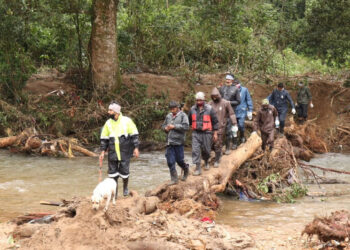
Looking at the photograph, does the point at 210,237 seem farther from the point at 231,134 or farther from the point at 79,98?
the point at 79,98

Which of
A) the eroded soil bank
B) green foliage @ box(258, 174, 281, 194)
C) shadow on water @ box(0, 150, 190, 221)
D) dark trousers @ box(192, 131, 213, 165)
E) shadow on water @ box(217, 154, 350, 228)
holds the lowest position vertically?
shadow on water @ box(217, 154, 350, 228)

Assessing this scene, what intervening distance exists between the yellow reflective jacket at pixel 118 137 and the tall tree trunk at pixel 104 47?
1015 centimetres

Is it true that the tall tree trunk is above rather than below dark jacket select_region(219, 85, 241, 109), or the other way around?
→ above

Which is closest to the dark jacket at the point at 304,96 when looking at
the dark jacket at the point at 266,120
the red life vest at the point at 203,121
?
the dark jacket at the point at 266,120

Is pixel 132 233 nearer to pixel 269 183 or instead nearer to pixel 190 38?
pixel 269 183

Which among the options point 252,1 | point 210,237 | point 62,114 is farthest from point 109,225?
point 252,1

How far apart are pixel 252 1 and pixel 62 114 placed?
11571 millimetres

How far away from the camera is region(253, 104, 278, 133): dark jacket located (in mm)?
13242

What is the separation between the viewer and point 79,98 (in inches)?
751

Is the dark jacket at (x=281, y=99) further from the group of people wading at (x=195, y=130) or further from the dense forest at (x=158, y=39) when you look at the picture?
the dense forest at (x=158, y=39)

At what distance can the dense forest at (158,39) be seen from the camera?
61.2 feet

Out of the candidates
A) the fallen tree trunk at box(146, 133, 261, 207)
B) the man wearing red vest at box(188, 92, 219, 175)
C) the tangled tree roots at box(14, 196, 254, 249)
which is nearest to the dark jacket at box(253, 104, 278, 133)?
the fallen tree trunk at box(146, 133, 261, 207)

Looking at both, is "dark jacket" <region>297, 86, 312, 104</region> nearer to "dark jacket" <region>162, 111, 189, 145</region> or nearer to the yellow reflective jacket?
"dark jacket" <region>162, 111, 189, 145</region>

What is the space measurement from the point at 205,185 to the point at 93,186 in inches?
141
